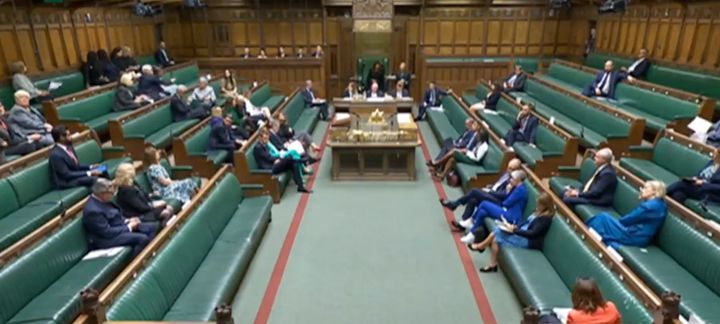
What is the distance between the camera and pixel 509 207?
209 inches

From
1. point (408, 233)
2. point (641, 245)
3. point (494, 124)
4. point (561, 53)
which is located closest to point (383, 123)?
point (494, 124)

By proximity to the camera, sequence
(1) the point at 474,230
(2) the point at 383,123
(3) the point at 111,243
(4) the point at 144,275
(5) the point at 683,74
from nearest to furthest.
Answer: (4) the point at 144,275 → (3) the point at 111,243 → (1) the point at 474,230 → (2) the point at 383,123 → (5) the point at 683,74

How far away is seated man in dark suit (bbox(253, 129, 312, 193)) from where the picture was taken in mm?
7227

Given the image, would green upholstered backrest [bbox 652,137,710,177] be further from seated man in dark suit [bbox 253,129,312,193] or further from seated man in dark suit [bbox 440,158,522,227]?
seated man in dark suit [bbox 253,129,312,193]

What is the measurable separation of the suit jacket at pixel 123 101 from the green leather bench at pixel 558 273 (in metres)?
7.16

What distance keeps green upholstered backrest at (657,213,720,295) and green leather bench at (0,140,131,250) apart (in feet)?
18.1

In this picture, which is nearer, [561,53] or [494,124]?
[494,124]

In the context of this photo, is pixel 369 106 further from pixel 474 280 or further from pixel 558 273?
pixel 558 273

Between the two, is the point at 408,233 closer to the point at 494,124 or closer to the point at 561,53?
the point at 494,124

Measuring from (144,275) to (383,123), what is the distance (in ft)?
18.6

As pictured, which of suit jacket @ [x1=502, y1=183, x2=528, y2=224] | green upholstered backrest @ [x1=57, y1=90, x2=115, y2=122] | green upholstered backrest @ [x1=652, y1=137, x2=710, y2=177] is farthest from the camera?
green upholstered backrest @ [x1=57, y1=90, x2=115, y2=122]

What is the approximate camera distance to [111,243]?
4301 millimetres

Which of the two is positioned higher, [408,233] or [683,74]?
[683,74]

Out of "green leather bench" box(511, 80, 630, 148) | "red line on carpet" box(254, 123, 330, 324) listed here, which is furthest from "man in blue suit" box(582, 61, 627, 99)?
→ "red line on carpet" box(254, 123, 330, 324)
